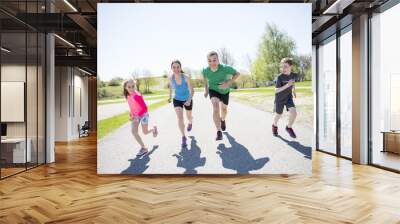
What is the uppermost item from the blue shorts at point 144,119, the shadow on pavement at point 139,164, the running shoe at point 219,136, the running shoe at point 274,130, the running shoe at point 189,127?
the blue shorts at point 144,119

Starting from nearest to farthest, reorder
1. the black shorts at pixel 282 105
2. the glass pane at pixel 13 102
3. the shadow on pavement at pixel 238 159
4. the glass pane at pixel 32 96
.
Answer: the glass pane at pixel 13 102 < the shadow on pavement at pixel 238 159 < the black shorts at pixel 282 105 < the glass pane at pixel 32 96

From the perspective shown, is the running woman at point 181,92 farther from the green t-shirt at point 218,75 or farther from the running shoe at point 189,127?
the green t-shirt at point 218,75

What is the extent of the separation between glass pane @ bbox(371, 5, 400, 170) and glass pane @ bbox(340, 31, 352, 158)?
882mm

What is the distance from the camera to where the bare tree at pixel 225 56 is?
21.0ft

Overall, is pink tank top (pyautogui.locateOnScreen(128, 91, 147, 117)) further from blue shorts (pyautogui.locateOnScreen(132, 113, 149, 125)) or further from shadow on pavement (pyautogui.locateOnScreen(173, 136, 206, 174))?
shadow on pavement (pyautogui.locateOnScreen(173, 136, 206, 174))

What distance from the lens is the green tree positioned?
643 centimetres

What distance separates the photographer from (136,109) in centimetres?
643

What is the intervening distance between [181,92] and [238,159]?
1467 mm

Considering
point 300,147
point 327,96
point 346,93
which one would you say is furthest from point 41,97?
point 327,96

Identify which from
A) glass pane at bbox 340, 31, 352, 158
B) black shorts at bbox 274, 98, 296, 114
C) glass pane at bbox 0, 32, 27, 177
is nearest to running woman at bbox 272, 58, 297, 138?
black shorts at bbox 274, 98, 296, 114

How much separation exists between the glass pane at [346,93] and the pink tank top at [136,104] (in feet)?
15.7

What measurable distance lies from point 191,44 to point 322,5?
107 inches

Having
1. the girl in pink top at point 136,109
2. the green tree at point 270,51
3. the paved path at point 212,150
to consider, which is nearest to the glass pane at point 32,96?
the paved path at point 212,150

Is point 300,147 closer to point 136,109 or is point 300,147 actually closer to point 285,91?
point 285,91
